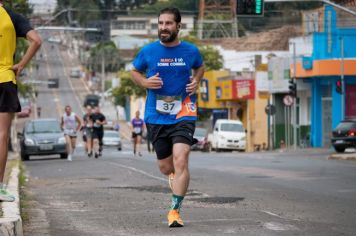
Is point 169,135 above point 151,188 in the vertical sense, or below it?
above

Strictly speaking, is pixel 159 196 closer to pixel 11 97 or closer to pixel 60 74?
pixel 11 97

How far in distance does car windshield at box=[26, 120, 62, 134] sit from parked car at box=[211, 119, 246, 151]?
61.9ft

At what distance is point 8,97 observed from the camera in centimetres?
960

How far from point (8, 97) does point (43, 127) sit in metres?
23.5

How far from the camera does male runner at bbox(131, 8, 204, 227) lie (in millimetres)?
9898

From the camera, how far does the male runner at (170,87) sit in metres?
9.90

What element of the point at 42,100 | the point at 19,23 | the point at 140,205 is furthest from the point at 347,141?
the point at 42,100

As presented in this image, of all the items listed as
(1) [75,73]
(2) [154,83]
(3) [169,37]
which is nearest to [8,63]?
(2) [154,83]

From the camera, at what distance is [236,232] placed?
9.02 metres

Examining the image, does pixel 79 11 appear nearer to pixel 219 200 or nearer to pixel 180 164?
pixel 219 200

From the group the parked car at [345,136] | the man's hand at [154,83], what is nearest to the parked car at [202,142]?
the parked car at [345,136]

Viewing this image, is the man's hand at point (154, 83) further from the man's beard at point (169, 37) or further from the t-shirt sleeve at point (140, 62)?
the man's beard at point (169, 37)

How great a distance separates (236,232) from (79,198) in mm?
4774

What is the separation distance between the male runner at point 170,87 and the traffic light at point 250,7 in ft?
72.9
